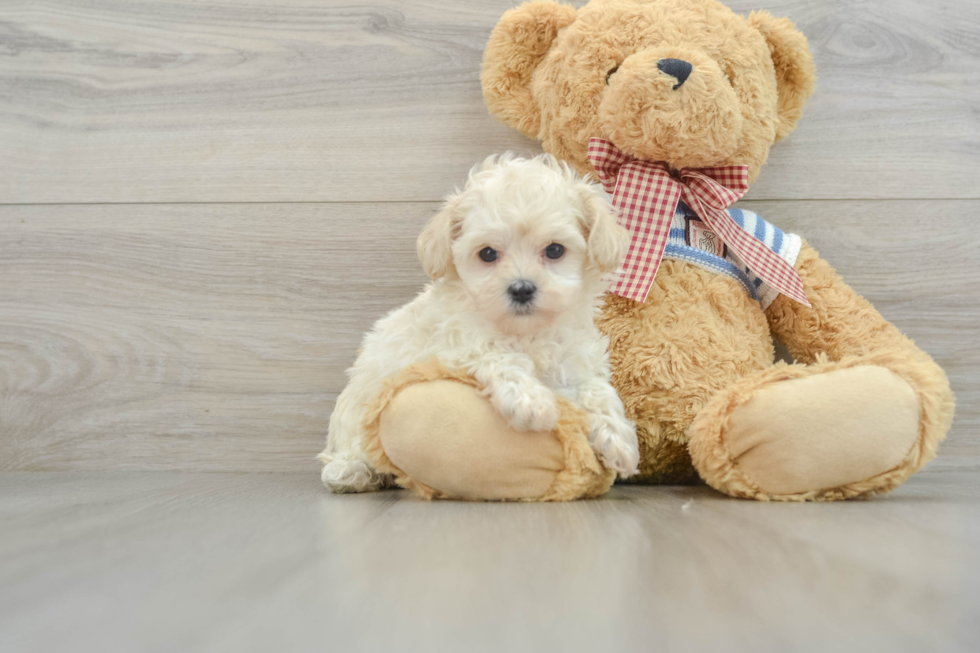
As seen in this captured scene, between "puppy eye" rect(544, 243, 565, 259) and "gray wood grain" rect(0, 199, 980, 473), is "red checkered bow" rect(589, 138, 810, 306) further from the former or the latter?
"gray wood grain" rect(0, 199, 980, 473)

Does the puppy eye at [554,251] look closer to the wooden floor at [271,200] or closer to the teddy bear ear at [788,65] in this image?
the wooden floor at [271,200]

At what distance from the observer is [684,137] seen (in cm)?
98

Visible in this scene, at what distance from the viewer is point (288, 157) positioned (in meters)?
1.31

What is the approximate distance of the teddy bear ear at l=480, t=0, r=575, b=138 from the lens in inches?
43.9

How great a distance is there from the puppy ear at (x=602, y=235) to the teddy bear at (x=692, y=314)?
124 millimetres

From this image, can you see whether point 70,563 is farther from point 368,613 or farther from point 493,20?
point 493,20

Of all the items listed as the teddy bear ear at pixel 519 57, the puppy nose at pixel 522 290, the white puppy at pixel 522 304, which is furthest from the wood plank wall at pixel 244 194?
the puppy nose at pixel 522 290

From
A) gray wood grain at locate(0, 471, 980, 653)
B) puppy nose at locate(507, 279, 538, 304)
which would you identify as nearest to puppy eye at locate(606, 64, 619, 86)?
puppy nose at locate(507, 279, 538, 304)

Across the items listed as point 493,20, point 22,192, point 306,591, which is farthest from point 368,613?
point 22,192

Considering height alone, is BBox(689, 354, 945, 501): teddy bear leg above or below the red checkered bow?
Answer: below

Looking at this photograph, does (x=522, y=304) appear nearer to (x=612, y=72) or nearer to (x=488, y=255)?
(x=488, y=255)

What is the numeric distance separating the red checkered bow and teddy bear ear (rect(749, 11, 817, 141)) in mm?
162

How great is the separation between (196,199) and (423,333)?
25.0 inches

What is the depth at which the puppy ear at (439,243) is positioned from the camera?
3.03 ft
